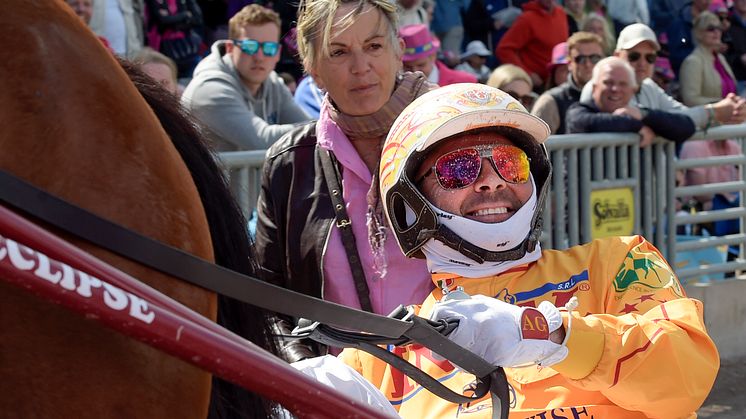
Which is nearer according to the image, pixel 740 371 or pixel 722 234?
pixel 740 371

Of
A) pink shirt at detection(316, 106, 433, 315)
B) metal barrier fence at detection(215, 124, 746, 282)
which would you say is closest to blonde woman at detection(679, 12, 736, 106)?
metal barrier fence at detection(215, 124, 746, 282)

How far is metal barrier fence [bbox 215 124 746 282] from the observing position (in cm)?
586

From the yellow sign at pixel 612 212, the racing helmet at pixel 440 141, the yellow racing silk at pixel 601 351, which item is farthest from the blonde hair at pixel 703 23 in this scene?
the yellow racing silk at pixel 601 351

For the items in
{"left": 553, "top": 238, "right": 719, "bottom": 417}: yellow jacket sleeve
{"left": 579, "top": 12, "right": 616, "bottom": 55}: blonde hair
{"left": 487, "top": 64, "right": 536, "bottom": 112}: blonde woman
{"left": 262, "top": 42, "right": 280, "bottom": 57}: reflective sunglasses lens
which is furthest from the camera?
{"left": 579, "top": 12, "right": 616, "bottom": 55}: blonde hair

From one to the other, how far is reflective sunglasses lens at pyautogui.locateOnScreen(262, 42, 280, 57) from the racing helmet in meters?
3.38

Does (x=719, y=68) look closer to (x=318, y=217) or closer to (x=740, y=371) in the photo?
(x=740, y=371)

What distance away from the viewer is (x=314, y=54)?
3.57m

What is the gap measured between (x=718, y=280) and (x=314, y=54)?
398 cm

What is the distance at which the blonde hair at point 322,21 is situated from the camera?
3457 mm

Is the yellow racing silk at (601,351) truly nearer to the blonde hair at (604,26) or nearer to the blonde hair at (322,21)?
the blonde hair at (322,21)

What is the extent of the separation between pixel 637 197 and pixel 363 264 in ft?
10.7

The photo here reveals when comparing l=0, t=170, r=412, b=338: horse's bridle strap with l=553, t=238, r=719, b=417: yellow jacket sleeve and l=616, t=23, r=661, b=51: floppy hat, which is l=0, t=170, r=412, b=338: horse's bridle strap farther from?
l=616, t=23, r=661, b=51: floppy hat

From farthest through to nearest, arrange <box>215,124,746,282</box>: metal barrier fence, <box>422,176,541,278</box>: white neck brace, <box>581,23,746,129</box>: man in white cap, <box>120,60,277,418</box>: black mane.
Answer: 1. <box>581,23,746,129</box>: man in white cap
2. <box>215,124,746,282</box>: metal barrier fence
3. <box>422,176,541,278</box>: white neck brace
4. <box>120,60,277,418</box>: black mane

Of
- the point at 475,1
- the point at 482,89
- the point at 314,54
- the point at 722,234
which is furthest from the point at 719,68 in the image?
the point at 482,89
